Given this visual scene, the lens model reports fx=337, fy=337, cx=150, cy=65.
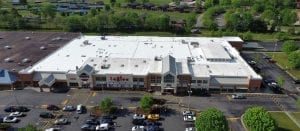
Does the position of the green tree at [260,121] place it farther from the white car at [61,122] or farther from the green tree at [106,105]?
the white car at [61,122]

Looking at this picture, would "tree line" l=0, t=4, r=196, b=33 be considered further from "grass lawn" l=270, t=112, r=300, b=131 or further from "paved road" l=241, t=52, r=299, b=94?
"grass lawn" l=270, t=112, r=300, b=131

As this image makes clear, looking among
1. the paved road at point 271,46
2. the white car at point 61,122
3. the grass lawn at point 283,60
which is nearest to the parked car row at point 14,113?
the white car at point 61,122

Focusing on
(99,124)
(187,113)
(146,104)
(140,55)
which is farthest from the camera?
(140,55)

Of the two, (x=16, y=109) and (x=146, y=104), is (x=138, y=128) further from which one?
(x=16, y=109)

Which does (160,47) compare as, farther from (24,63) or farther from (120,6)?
(120,6)

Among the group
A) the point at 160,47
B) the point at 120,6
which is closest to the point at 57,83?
the point at 160,47

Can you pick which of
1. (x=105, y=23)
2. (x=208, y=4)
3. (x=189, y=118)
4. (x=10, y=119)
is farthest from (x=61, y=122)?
(x=208, y=4)
